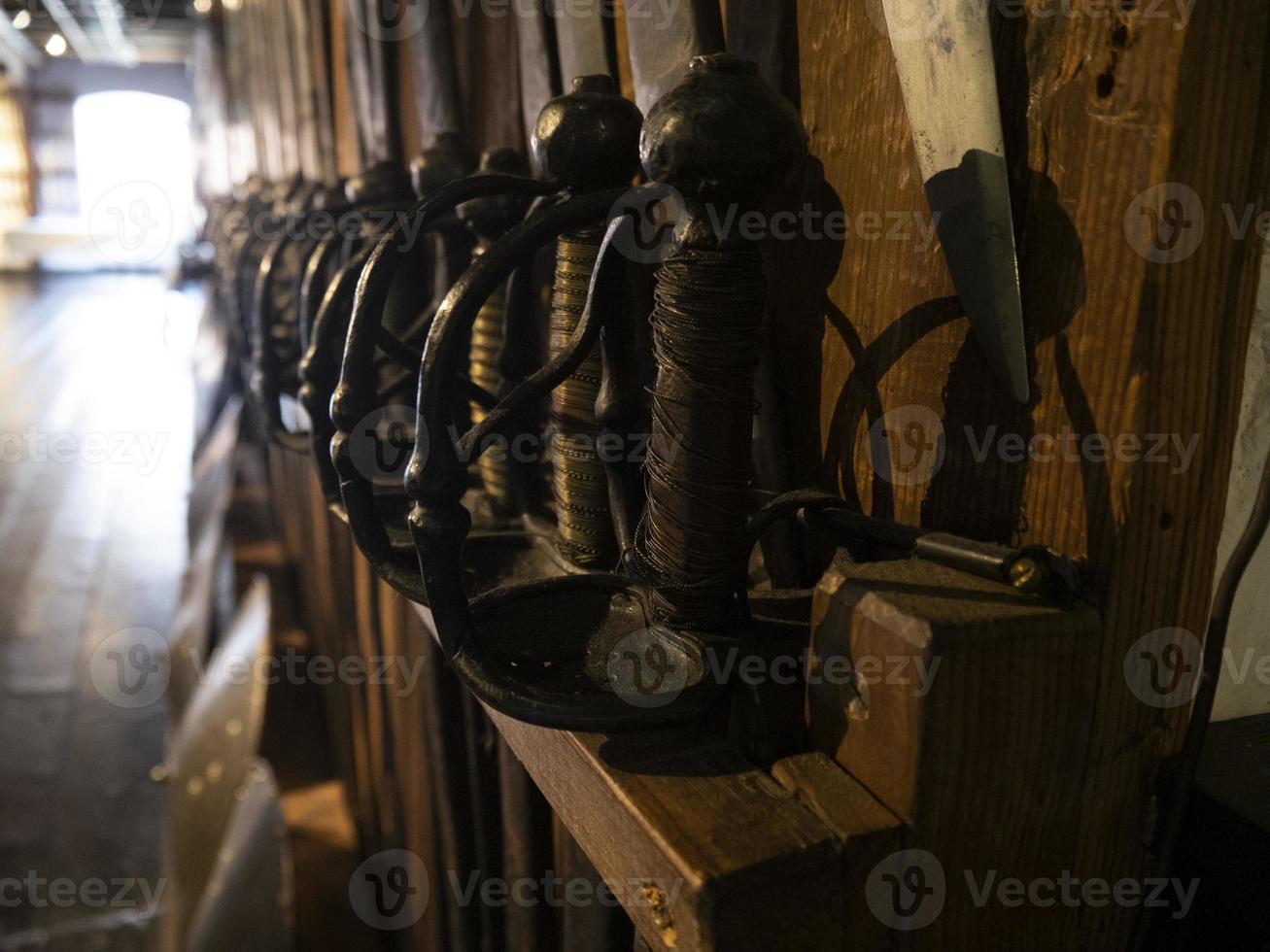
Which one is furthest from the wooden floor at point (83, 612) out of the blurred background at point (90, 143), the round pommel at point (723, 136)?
the blurred background at point (90, 143)

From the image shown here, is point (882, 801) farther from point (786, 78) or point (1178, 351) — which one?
point (786, 78)

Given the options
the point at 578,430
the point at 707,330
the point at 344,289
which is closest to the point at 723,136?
the point at 707,330

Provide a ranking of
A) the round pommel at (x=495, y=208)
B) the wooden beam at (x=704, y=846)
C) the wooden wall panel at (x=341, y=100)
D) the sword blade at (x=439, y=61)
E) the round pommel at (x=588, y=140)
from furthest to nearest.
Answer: the wooden wall panel at (x=341, y=100) < the sword blade at (x=439, y=61) < the round pommel at (x=495, y=208) < the round pommel at (x=588, y=140) < the wooden beam at (x=704, y=846)

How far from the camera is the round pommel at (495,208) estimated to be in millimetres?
844

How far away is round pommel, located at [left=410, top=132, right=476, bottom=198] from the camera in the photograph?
994 mm

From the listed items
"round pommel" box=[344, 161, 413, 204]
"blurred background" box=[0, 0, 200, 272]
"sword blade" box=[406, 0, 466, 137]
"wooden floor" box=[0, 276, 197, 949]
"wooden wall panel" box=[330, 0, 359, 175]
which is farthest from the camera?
"blurred background" box=[0, 0, 200, 272]

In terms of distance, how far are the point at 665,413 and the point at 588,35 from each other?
1.81 feet

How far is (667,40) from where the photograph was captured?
0.75m

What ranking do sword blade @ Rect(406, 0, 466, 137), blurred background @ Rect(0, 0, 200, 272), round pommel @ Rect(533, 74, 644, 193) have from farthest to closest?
blurred background @ Rect(0, 0, 200, 272)
sword blade @ Rect(406, 0, 466, 137)
round pommel @ Rect(533, 74, 644, 193)

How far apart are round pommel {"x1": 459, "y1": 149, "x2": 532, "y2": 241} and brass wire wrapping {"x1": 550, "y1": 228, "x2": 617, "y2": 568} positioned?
13 cm

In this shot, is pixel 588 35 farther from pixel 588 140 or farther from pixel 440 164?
pixel 588 140

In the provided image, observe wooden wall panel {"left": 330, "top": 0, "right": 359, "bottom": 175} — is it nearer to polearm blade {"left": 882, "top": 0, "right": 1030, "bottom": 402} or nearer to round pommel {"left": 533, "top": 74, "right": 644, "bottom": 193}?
round pommel {"left": 533, "top": 74, "right": 644, "bottom": 193}

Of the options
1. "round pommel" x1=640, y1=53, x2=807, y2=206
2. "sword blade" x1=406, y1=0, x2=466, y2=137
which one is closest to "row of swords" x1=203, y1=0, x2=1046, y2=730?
"round pommel" x1=640, y1=53, x2=807, y2=206

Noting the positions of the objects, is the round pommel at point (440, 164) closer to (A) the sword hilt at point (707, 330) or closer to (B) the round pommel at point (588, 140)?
(B) the round pommel at point (588, 140)
